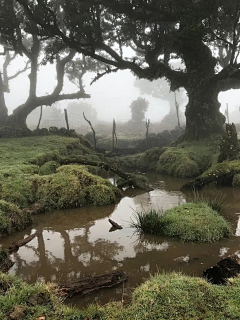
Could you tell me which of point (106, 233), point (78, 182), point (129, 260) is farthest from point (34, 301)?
point (78, 182)

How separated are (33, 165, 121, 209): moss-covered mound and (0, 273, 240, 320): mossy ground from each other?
5.24m

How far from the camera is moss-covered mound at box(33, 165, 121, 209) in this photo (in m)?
9.23

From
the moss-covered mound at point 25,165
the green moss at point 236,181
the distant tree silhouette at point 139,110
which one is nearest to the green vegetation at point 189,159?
the green moss at point 236,181

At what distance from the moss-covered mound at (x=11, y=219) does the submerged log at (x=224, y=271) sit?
4792 millimetres

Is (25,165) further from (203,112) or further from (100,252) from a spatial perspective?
(203,112)

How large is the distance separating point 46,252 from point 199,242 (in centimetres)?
327

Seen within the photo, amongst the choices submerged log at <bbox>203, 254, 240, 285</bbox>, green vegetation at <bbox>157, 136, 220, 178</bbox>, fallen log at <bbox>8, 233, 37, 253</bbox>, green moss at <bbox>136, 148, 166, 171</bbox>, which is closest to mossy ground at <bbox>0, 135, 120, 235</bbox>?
fallen log at <bbox>8, 233, 37, 253</bbox>

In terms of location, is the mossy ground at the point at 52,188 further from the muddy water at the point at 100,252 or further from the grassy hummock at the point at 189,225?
the grassy hummock at the point at 189,225

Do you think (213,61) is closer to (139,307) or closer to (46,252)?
(46,252)

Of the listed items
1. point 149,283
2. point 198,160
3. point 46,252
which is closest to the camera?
point 149,283

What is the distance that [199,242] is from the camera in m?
6.22

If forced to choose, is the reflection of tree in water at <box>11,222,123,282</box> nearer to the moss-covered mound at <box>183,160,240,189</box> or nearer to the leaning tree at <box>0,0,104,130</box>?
the moss-covered mound at <box>183,160,240,189</box>

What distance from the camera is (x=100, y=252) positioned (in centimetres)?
591

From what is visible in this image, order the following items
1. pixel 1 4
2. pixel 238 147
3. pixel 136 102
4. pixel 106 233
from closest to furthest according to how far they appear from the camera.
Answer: pixel 106 233, pixel 238 147, pixel 1 4, pixel 136 102
